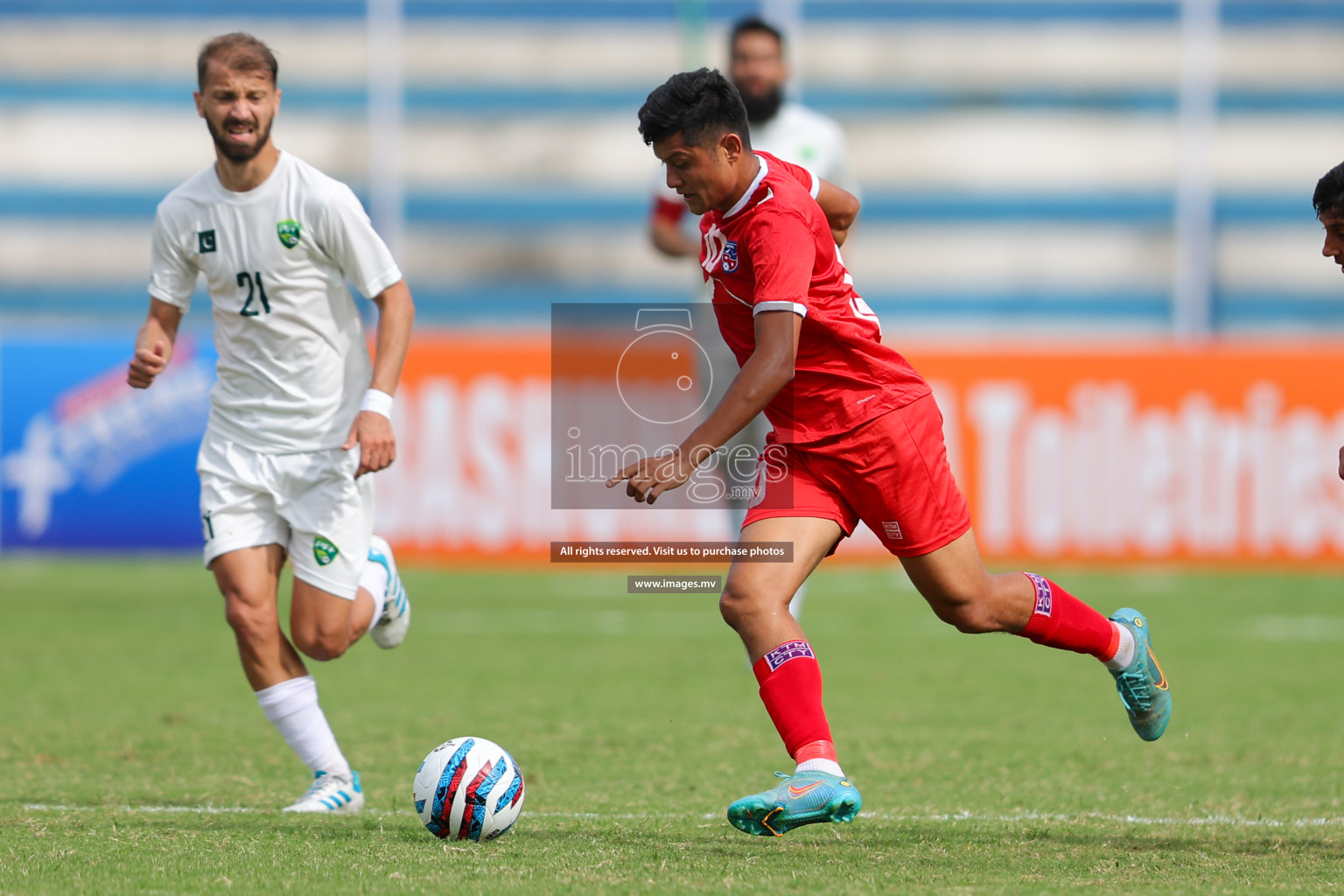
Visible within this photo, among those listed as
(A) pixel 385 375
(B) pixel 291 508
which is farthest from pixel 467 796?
(A) pixel 385 375

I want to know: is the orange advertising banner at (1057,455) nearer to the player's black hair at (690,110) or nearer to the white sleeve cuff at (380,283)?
the white sleeve cuff at (380,283)

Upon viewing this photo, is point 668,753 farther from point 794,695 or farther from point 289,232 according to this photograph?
point 289,232

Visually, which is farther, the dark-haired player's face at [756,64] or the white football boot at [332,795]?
the dark-haired player's face at [756,64]

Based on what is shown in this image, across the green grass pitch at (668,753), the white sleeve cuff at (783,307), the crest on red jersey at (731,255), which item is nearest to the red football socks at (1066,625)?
the green grass pitch at (668,753)

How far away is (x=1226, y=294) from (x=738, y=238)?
18.7m

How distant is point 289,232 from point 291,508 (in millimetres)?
823

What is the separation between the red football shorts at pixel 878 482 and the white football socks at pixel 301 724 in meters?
1.50

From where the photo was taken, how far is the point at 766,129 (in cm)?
721

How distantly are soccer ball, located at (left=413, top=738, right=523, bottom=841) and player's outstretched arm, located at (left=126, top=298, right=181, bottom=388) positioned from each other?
145 cm

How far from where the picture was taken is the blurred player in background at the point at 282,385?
5.18 metres

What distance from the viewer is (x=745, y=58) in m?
7.02

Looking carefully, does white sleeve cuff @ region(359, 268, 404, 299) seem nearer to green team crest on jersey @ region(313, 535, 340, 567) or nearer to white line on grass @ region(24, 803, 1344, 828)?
green team crest on jersey @ region(313, 535, 340, 567)

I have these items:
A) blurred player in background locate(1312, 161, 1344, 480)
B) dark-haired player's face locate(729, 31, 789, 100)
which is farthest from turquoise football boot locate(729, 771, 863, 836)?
dark-haired player's face locate(729, 31, 789, 100)

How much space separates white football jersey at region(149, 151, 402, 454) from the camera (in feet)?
17.0
